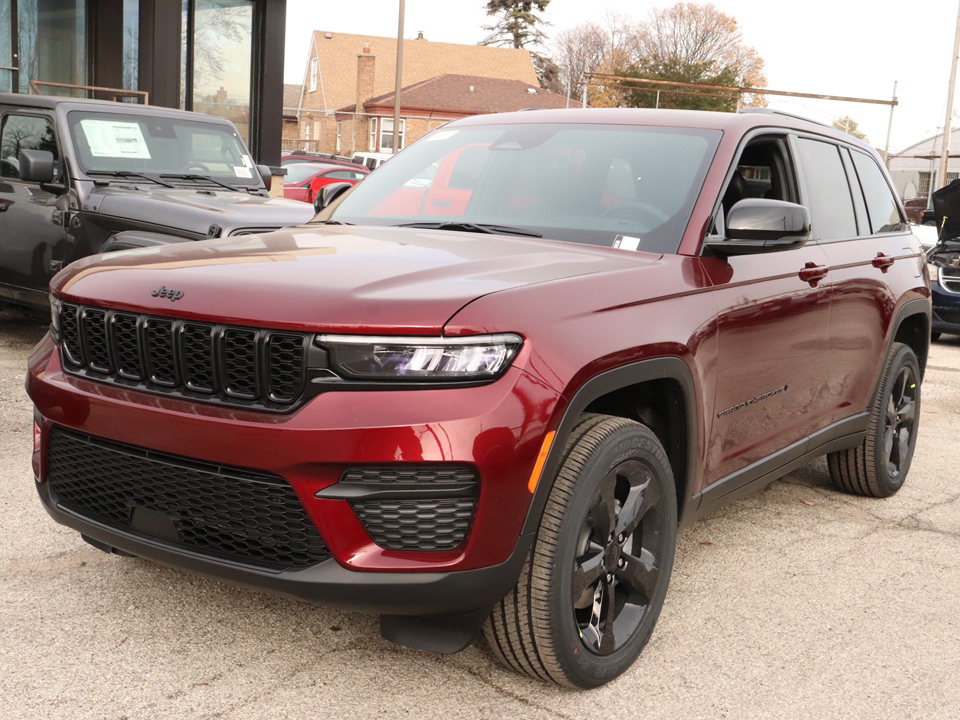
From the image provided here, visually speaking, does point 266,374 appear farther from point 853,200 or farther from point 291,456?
point 853,200

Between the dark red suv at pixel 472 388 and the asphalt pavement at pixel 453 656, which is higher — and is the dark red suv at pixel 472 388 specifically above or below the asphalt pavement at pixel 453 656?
above

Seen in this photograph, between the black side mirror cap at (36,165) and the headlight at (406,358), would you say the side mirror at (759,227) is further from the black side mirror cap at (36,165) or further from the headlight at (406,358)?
the black side mirror cap at (36,165)

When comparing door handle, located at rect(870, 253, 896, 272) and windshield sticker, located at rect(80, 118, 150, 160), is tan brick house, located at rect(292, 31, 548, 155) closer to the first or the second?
windshield sticker, located at rect(80, 118, 150, 160)

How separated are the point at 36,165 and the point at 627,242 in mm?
5346

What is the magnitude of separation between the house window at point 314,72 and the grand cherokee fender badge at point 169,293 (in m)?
62.5

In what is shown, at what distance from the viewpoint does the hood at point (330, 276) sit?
2727 mm

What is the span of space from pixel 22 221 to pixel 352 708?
246 inches

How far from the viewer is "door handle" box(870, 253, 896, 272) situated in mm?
5012

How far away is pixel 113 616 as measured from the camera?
11.6 feet

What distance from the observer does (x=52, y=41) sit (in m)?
16.1

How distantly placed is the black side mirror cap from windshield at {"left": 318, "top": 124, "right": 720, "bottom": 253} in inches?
155

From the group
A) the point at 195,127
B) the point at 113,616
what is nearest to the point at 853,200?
the point at 113,616

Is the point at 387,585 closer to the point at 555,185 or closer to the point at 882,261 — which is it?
the point at 555,185

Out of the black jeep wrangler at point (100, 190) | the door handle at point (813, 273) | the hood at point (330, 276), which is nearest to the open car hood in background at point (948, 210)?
the black jeep wrangler at point (100, 190)
